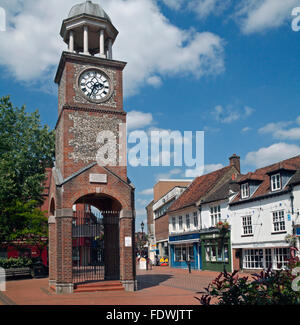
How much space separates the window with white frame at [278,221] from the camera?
2506 cm

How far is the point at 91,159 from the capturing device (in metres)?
18.1

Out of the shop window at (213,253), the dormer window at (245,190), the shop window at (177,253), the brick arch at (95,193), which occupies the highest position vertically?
the dormer window at (245,190)

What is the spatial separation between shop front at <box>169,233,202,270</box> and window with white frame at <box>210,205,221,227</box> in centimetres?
258

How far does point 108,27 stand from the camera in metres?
20.1

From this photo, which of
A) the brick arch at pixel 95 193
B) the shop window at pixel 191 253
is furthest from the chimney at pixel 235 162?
the brick arch at pixel 95 193

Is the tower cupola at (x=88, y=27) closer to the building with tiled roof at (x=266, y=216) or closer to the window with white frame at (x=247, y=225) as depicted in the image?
the building with tiled roof at (x=266, y=216)

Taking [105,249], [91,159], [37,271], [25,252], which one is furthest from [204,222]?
[91,159]

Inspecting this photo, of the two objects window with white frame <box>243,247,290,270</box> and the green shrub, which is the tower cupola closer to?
the green shrub

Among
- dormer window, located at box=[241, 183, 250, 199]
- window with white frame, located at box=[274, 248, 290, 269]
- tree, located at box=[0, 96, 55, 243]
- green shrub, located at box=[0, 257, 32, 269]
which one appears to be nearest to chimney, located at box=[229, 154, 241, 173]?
dormer window, located at box=[241, 183, 250, 199]

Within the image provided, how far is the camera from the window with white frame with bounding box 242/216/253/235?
2825cm

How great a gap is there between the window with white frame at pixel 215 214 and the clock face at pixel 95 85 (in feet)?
56.0

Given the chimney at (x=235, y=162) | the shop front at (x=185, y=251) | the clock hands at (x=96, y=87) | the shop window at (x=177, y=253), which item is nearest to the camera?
the clock hands at (x=96, y=87)
